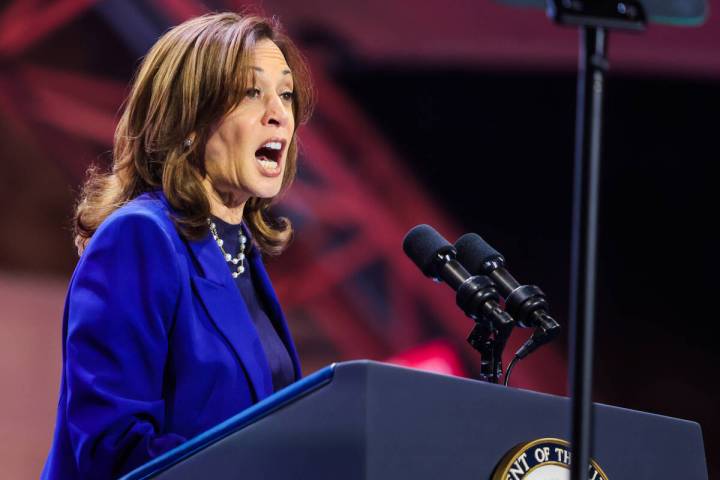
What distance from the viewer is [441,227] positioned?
3801mm

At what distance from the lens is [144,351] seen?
57.2 inches

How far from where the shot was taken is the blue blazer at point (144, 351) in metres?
1.38

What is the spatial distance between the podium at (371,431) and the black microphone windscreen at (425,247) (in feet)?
1.22

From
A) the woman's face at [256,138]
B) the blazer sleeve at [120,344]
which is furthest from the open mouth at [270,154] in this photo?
the blazer sleeve at [120,344]

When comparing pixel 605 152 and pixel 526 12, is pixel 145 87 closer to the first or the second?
pixel 526 12

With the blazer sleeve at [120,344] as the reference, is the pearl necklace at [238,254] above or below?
above

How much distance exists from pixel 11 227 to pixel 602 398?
221cm

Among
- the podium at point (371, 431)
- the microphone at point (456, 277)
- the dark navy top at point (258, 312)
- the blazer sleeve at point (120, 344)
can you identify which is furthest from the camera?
the dark navy top at point (258, 312)

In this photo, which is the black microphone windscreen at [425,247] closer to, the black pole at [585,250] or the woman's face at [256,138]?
the woman's face at [256,138]

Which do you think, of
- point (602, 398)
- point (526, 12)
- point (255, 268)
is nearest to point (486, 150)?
point (526, 12)

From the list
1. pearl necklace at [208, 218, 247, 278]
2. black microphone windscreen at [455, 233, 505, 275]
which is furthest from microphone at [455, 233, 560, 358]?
pearl necklace at [208, 218, 247, 278]

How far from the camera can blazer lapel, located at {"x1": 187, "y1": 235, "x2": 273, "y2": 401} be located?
1.57 meters

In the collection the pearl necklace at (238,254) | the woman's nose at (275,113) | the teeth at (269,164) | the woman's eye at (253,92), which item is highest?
the woman's eye at (253,92)

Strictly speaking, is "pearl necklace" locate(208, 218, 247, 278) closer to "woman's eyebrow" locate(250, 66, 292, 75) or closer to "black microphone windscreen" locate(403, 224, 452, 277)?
"woman's eyebrow" locate(250, 66, 292, 75)
